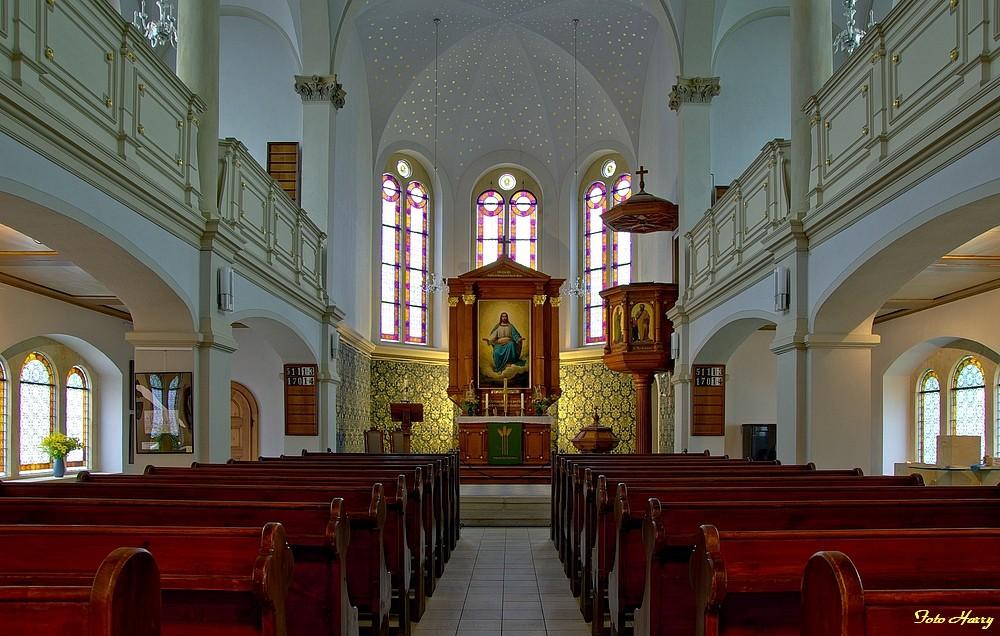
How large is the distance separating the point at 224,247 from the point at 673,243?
9850 millimetres

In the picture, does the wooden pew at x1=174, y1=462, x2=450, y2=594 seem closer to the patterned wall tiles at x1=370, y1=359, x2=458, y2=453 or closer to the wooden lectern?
the wooden lectern

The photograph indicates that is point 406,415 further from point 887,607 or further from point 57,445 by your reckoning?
point 887,607

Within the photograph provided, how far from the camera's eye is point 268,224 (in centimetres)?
1155

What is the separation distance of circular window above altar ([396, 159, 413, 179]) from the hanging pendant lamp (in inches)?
286

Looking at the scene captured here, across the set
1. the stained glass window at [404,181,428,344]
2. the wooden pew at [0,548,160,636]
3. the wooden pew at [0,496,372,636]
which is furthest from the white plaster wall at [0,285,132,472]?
the wooden pew at [0,548,160,636]

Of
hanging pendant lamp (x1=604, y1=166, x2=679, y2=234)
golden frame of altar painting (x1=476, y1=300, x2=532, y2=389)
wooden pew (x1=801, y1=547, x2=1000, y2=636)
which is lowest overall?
wooden pew (x1=801, y1=547, x2=1000, y2=636)

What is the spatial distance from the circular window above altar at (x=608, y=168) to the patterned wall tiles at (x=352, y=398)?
7112 millimetres

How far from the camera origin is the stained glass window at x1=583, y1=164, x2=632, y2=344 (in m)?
21.5

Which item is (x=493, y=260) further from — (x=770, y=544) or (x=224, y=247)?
(x=770, y=544)

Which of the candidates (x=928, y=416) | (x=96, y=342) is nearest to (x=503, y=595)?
(x=96, y=342)

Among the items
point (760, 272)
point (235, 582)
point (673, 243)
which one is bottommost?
point (235, 582)

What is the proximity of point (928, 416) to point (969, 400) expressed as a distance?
116 centimetres

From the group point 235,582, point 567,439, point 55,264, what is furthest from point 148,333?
point 567,439

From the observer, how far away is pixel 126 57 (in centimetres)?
738
